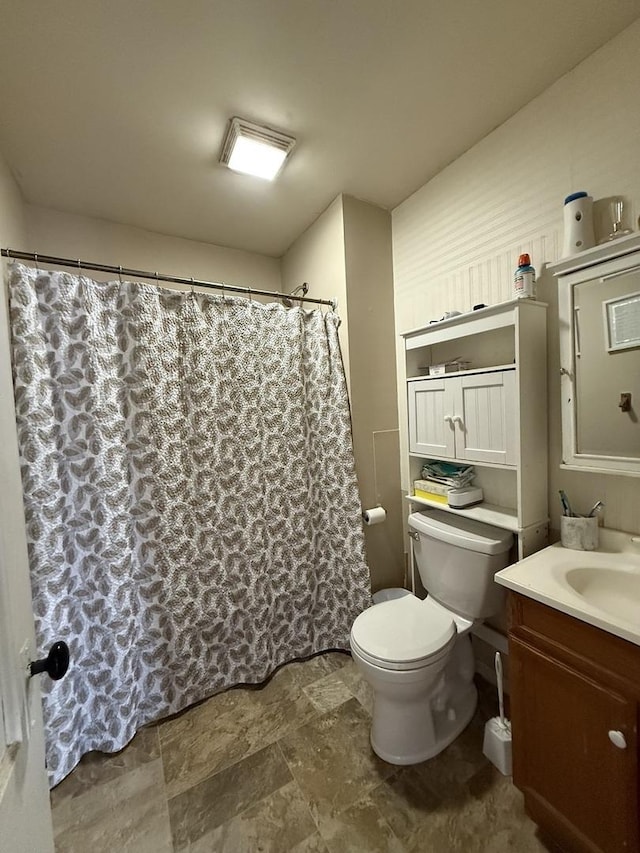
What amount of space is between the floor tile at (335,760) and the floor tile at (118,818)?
0.46 meters

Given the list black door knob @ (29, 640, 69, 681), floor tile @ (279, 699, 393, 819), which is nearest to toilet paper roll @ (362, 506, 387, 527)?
floor tile @ (279, 699, 393, 819)

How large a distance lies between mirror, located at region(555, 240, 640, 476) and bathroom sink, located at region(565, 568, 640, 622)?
12.6 inches

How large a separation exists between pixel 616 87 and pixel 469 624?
6.42 ft

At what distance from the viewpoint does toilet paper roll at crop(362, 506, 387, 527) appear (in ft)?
5.96

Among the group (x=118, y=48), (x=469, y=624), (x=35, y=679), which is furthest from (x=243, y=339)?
(x=469, y=624)

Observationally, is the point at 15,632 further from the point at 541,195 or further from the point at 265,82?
the point at 541,195

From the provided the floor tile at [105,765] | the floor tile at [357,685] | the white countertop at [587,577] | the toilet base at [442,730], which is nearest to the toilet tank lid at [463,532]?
the white countertop at [587,577]

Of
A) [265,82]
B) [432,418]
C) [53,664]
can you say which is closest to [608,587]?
[432,418]

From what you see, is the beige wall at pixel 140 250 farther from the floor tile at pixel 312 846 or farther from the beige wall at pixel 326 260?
the floor tile at pixel 312 846

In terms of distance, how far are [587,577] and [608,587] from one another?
0.06 m

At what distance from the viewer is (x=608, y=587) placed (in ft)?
3.47

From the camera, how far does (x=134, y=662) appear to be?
144 centimetres

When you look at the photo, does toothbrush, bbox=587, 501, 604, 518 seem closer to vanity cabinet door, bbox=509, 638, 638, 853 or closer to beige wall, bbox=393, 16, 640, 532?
beige wall, bbox=393, 16, 640, 532

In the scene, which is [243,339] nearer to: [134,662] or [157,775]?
[134,662]
